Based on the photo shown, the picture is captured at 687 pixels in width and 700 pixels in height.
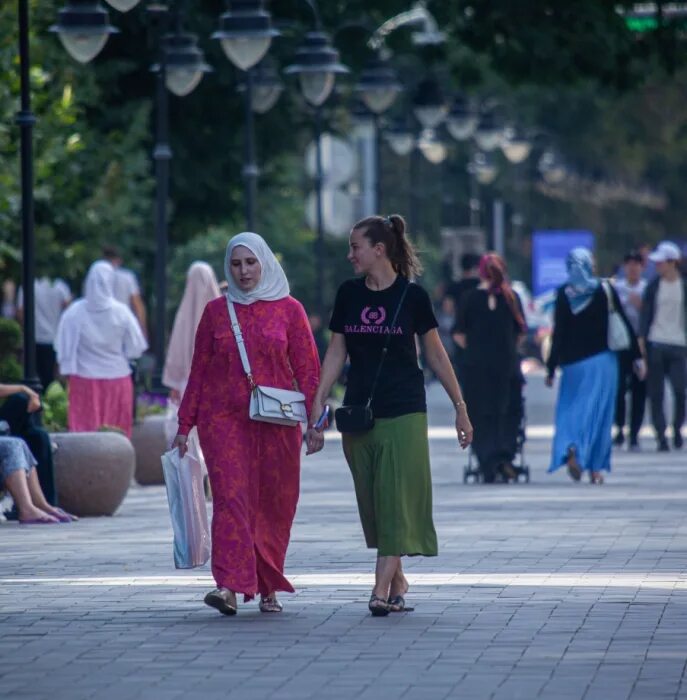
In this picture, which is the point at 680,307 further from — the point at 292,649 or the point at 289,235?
the point at 289,235

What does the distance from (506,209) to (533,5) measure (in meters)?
35.4

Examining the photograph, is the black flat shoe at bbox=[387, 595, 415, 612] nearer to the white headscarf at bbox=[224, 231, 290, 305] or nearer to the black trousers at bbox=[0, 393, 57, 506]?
the white headscarf at bbox=[224, 231, 290, 305]

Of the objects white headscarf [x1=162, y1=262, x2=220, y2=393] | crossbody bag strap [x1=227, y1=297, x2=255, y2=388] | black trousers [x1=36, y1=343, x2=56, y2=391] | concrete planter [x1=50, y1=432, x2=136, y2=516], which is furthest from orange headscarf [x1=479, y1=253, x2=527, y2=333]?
crossbody bag strap [x1=227, y1=297, x2=255, y2=388]

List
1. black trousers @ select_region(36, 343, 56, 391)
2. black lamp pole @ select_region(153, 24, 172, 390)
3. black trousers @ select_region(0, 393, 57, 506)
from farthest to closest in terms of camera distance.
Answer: black trousers @ select_region(36, 343, 56, 391), black lamp pole @ select_region(153, 24, 172, 390), black trousers @ select_region(0, 393, 57, 506)

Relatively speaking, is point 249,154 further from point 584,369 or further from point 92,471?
point 92,471

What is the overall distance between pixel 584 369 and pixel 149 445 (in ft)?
11.4

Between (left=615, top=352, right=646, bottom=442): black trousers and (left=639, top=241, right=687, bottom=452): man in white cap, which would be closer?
(left=615, top=352, right=646, bottom=442): black trousers

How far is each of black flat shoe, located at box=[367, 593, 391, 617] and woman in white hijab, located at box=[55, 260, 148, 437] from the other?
8870mm

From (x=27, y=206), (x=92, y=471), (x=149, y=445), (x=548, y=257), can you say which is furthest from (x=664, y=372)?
(x=548, y=257)

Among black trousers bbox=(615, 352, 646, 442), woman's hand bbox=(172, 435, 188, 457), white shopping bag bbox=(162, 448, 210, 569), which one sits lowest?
black trousers bbox=(615, 352, 646, 442)

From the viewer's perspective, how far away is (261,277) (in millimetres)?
11039

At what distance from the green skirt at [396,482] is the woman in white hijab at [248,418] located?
29cm

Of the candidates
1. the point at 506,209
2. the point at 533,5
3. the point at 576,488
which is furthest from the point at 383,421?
the point at 506,209

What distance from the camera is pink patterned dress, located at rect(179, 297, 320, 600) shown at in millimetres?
10766
